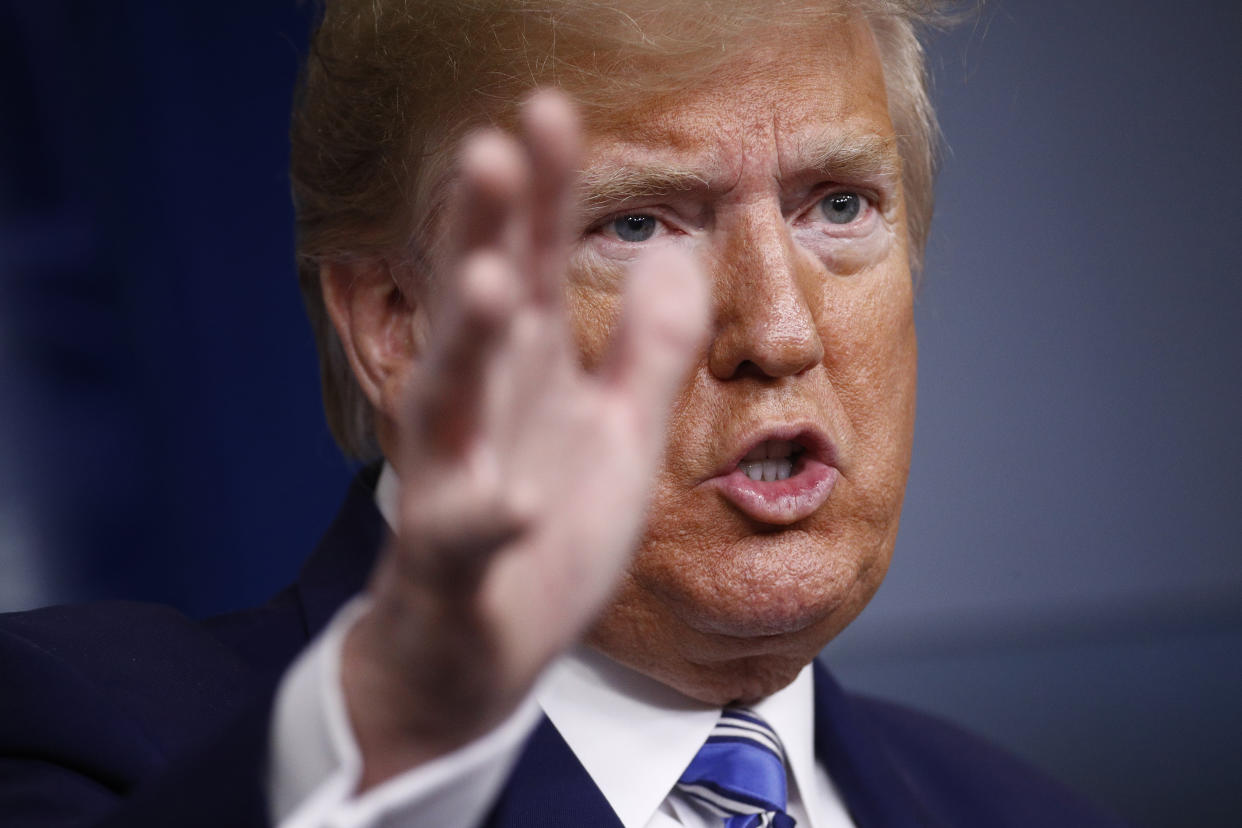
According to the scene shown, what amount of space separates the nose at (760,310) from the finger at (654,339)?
53 centimetres

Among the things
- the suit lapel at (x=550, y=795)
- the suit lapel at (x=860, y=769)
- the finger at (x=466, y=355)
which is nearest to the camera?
the finger at (x=466, y=355)

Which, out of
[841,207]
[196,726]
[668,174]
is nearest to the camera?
[196,726]

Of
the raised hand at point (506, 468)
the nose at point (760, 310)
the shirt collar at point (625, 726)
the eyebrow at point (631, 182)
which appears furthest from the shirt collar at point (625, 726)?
the raised hand at point (506, 468)

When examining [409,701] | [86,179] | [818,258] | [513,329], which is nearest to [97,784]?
[409,701]

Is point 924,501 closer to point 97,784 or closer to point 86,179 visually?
point 86,179

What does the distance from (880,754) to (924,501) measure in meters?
1.09

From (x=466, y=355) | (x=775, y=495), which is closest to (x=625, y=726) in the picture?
(x=775, y=495)

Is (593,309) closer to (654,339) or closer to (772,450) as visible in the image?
(772,450)

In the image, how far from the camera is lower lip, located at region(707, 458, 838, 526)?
124 cm

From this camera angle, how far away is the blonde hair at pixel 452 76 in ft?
4.16

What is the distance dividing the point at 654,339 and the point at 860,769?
101 centimetres

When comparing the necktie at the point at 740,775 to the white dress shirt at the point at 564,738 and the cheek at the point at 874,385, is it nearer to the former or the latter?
the white dress shirt at the point at 564,738

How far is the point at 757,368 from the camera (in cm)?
124

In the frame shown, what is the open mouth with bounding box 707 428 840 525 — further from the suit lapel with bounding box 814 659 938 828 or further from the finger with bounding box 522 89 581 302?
the finger with bounding box 522 89 581 302
